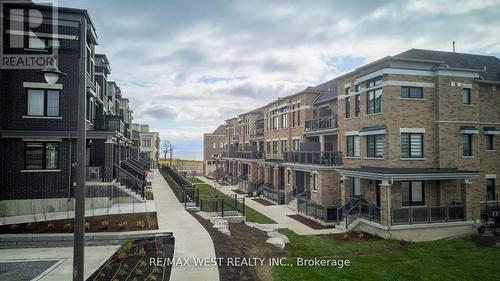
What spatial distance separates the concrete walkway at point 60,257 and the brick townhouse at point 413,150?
1390 centimetres

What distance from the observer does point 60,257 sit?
37.5ft

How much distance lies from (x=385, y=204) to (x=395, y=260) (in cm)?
446

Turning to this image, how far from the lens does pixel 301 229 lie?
19828mm

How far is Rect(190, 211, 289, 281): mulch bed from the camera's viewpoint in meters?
9.36

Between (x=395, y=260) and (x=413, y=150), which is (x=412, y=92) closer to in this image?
(x=413, y=150)

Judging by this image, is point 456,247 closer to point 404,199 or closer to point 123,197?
point 404,199

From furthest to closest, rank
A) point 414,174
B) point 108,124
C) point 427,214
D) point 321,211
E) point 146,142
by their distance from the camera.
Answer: point 146,142
point 108,124
point 321,211
point 427,214
point 414,174

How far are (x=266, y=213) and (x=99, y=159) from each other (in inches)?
515

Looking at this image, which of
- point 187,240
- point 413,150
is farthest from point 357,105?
point 187,240

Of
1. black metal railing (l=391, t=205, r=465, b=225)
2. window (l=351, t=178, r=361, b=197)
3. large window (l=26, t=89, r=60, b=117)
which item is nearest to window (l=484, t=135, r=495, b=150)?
black metal railing (l=391, t=205, r=465, b=225)

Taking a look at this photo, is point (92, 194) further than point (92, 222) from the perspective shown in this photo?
Yes

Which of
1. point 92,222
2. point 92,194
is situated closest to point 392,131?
point 92,222

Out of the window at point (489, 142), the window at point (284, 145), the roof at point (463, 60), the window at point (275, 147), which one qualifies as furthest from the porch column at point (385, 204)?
the window at point (275, 147)

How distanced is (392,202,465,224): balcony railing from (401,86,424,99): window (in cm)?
675
